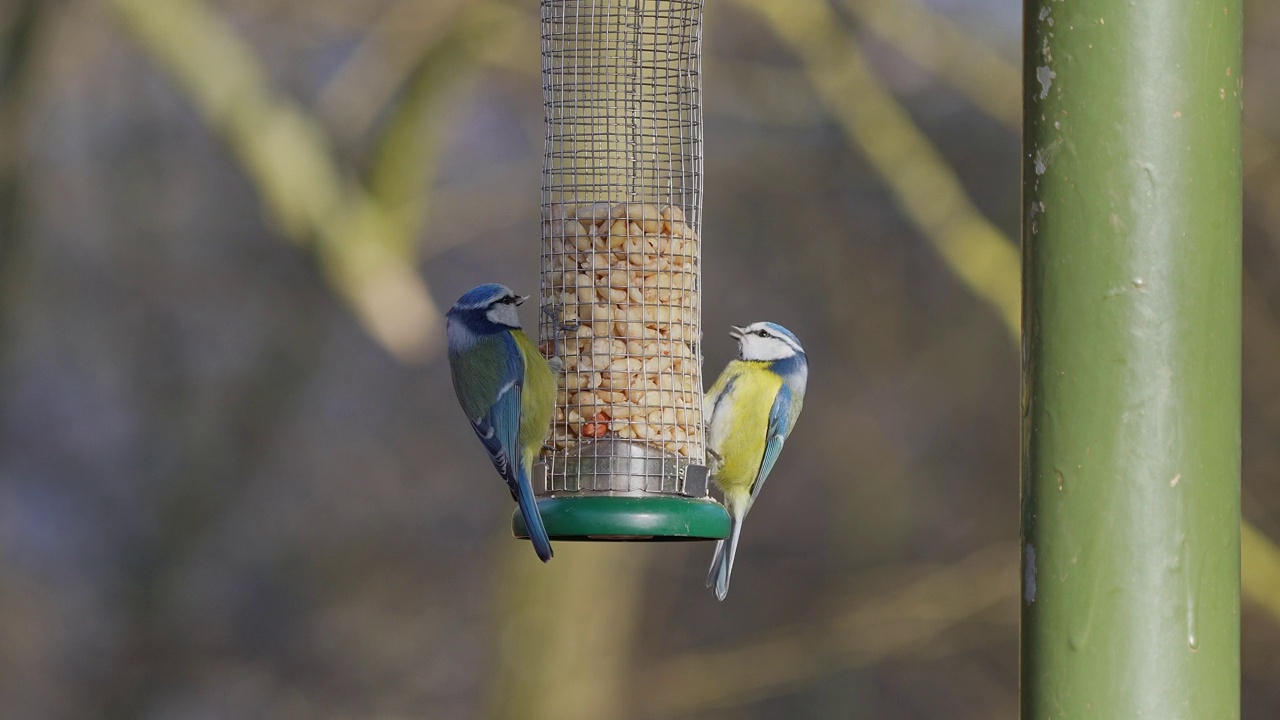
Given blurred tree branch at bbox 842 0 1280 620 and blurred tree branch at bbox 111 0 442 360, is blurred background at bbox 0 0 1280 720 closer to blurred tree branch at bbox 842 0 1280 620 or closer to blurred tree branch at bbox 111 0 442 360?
blurred tree branch at bbox 842 0 1280 620

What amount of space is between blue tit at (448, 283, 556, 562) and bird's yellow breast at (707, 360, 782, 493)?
2.08 feet

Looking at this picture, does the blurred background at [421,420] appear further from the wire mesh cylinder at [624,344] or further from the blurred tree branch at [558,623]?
the wire mesh cylinder at [624,344]

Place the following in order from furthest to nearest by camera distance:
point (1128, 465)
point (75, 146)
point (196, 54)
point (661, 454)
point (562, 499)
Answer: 1. point (75, 146)
2. point (196, 54)
3. point (661, 454)
4. point (562, 499)
5. point (1128, 465)

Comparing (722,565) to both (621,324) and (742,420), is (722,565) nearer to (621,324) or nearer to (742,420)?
(742,420)

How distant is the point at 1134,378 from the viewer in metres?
1.90

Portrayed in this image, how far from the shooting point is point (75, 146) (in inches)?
435

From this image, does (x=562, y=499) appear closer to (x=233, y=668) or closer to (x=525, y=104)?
(x=525, y=104)

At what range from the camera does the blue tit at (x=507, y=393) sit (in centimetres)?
376

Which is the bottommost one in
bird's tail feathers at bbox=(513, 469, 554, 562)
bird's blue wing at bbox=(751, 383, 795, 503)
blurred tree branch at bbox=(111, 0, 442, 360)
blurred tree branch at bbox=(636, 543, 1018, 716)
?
blurred tree branch at bbox=(636, 543, 1018, 716)

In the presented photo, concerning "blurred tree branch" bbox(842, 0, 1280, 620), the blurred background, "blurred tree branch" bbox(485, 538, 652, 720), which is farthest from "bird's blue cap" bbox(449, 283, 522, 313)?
the blurred background

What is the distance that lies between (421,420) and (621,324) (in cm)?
844

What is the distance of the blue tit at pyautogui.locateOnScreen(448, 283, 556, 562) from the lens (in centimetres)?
376

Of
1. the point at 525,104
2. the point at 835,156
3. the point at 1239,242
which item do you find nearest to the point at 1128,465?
the point at 1239,242

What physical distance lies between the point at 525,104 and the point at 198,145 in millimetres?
3149
